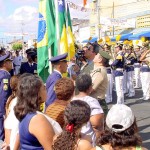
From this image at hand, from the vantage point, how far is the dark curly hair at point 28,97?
3268 mm

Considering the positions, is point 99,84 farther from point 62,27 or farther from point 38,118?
point 62,27

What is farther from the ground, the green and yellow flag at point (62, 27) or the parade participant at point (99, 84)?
the green and yellow flag at point (62, 27)

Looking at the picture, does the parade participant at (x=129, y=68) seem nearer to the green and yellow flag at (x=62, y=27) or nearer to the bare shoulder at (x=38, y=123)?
the green and yellow flag at (x=62, y=27)

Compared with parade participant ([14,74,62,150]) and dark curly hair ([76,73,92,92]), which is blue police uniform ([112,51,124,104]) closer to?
dark curly hair ([76,73,92,92])

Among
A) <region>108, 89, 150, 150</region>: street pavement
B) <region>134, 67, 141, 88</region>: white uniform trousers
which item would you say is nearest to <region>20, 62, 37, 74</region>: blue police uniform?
<region>108, 89, 150, 150</region>: street pavement

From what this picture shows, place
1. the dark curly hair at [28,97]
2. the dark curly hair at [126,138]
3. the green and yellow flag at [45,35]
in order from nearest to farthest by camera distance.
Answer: the dark curly hair at [126,138] → the dark curly hair at [28,97] → the green and yellow flag at [45,35]

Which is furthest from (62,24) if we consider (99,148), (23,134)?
(99,148)

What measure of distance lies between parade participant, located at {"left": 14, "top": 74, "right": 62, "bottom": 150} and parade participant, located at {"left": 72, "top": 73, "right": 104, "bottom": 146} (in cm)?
61

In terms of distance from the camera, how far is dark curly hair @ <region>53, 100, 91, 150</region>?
2.74 m

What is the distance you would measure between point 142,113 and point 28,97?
6.74 m

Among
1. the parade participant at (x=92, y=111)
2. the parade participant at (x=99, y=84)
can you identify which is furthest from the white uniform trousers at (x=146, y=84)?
the parade participant at (x=92, y=111)

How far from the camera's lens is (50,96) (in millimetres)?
4934

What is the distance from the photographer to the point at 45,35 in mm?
7641

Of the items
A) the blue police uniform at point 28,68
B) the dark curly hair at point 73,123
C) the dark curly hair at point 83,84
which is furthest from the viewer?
the blue police uniform at point 28,68
